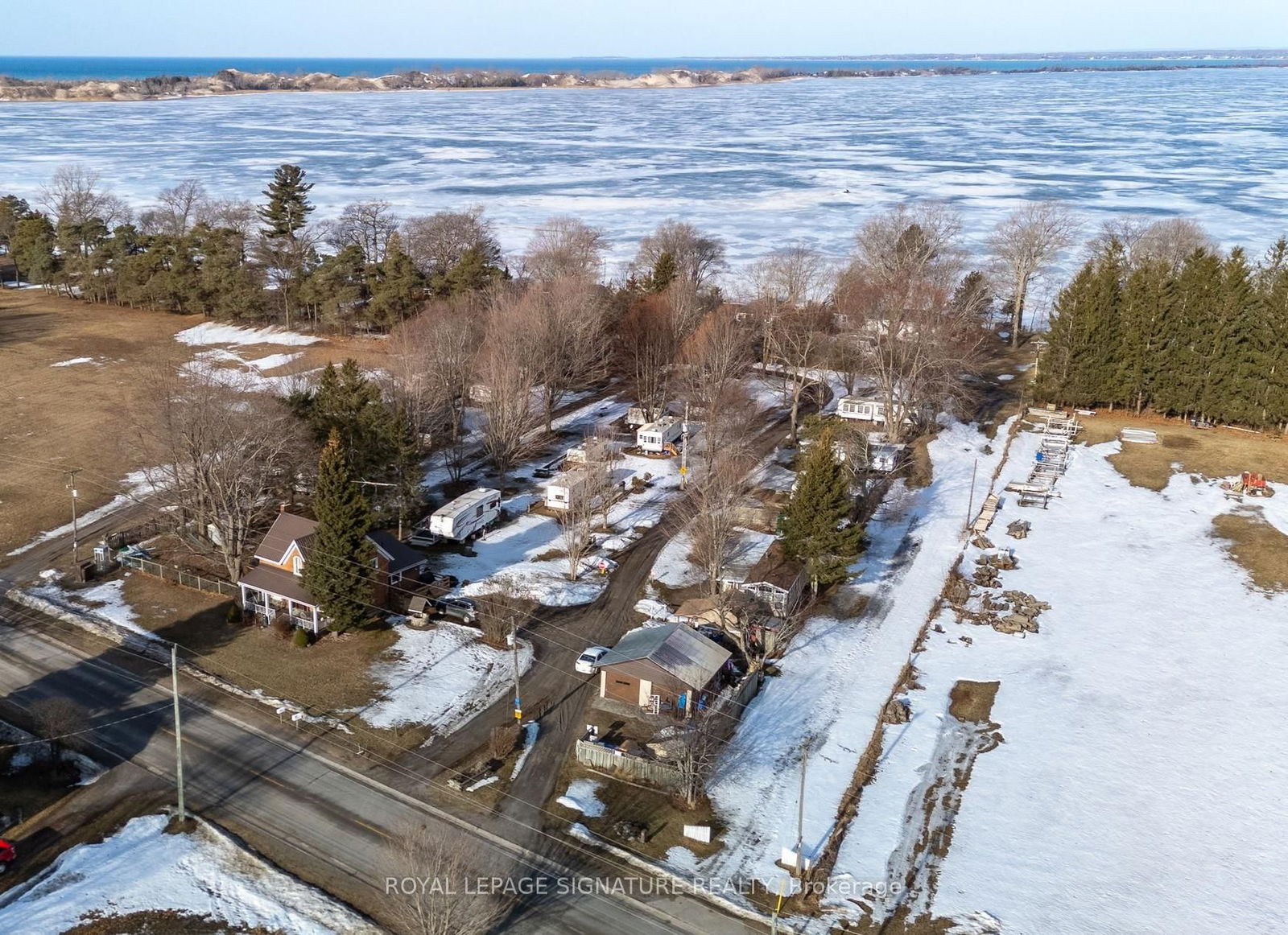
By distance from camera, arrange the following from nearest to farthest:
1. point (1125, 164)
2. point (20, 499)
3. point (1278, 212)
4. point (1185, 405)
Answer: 1. point (20, 499)
2. point (1185, 405)
3. point (1278, 212)
4. point (1125, 164)

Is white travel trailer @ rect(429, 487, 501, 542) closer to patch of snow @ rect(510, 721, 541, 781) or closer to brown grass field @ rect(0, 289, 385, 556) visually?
patch of snow @ rect(510, 721, 541, 781)

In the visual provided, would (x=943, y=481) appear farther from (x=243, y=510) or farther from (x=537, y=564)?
(x=243, y=510)

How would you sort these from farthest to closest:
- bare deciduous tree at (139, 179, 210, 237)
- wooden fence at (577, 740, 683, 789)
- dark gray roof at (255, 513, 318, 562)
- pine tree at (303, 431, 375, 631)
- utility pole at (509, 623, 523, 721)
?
bare deciduous tree at (139, 179, 210, 237)
dark gray roof at (255, 513, 318, 562)
pine tree at (303, 431, 375, 631)
utility pole at (509, 623, 523, 721)
wooden fence at (577, 740, 683, 789)

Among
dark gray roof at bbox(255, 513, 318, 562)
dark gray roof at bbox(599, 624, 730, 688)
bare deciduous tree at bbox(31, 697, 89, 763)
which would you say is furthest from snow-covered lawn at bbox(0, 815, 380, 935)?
dark gray roof at bbox(255, 513, 318, 562)

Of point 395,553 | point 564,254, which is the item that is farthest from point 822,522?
point 564,254

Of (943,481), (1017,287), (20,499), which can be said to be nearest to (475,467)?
(20,499)

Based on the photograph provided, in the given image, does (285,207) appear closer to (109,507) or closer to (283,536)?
(109,507)
